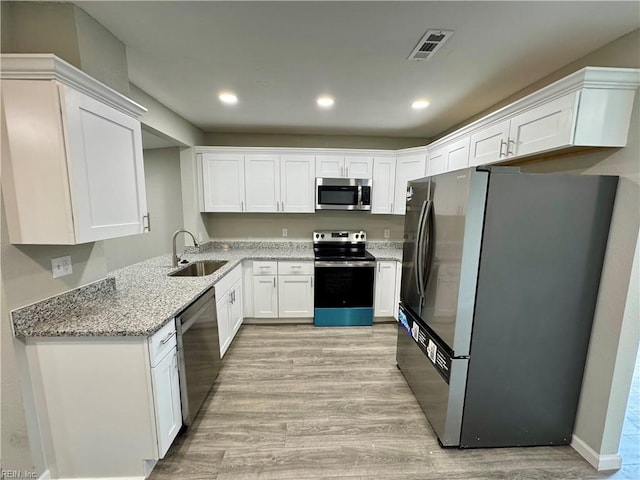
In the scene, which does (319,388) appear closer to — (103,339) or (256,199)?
(103,339)

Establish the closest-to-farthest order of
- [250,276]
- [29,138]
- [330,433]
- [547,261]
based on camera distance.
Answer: [29,138]
[547,261]
[330,433]
[250,276]

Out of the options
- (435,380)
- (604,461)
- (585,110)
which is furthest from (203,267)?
(604,461)

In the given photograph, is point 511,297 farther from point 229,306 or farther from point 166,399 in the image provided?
point 229,306

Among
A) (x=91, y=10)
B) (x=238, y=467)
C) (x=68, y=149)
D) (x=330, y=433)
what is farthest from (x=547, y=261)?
(x=91, y=10)

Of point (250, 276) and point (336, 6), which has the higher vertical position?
point (336, 6)

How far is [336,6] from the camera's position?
4.41 ft

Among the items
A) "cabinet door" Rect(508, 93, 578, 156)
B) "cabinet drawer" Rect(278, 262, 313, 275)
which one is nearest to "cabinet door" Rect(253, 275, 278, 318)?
"cabinet drawer" Rect(278, 262, 313, 275)

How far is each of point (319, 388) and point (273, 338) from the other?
3.35 feet

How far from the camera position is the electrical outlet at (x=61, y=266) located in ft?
4.82

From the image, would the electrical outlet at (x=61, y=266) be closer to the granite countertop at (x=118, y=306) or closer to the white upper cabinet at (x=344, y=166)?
the granite countertop at (x=118, y=306)

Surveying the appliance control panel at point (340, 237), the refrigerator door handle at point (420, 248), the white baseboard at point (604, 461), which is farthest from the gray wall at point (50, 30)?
the white baseboard at point (604, 461)

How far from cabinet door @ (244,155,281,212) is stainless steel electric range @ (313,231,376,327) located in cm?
100

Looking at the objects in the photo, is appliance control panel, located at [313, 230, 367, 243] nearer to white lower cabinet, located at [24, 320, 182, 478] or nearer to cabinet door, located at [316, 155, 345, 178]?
cabinet door, located at [316, 155, 345, 178]

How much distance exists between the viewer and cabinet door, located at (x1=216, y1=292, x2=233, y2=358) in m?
2.50
